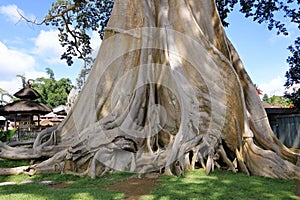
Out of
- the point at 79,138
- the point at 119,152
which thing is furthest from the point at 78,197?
the point at 79,138

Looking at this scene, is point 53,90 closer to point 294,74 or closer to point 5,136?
point 5,136

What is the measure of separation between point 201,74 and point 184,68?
0.35m

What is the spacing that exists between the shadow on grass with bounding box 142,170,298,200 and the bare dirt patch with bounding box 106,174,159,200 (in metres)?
0.13

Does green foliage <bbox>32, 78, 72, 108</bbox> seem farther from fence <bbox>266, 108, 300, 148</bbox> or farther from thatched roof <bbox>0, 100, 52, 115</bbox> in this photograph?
fence <bbox>266, 108, 300, 148</bbox>

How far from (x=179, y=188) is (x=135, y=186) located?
65 centimetres

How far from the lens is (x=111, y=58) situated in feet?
20.5

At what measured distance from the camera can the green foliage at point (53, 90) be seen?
37.8m

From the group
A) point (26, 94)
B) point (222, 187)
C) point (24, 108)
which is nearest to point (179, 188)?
point (222, 187)

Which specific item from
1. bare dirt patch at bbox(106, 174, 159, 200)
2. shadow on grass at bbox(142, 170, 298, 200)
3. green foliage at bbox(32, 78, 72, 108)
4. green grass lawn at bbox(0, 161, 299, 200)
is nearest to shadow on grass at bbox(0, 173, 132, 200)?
green grass lawn at bbox(0, 161, 299, 200)

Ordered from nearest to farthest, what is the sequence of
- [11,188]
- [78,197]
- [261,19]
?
[78,197], [11,188], [261,19]

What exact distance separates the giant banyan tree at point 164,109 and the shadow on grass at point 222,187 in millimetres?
325

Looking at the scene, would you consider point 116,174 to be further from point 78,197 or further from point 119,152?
point 78,197

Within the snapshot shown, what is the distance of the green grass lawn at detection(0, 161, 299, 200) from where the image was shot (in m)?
3.41

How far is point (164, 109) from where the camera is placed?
226 inches
